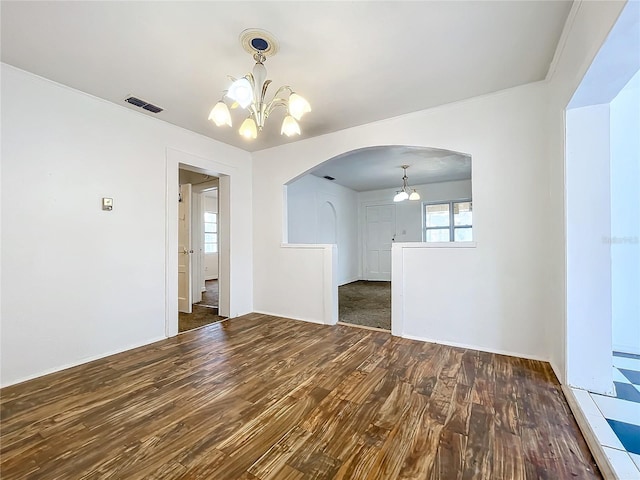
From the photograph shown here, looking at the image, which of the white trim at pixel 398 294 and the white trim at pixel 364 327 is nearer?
the white trim at pixel 398 294

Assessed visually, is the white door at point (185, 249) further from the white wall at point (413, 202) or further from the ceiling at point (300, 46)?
the white wall at point (413, 202)

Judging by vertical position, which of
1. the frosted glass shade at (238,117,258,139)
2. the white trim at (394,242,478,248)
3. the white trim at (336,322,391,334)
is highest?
the frosted glass shade at (238,117,258,139)

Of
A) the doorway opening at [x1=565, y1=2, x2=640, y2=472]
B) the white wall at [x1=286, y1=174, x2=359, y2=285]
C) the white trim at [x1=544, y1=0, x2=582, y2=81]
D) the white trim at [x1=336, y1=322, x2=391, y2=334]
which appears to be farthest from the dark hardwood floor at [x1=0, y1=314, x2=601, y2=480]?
the white wall at [x1=286, y1=174, x2=359, y2=285]

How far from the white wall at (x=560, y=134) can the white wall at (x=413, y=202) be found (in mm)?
4429

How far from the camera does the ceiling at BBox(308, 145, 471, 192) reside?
4578 millimetres

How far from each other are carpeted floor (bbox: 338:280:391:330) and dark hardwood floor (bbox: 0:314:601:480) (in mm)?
1126

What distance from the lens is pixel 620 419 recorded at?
1.58m

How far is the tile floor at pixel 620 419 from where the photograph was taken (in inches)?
50.2

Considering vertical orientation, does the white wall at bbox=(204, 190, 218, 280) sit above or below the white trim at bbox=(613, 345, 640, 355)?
above

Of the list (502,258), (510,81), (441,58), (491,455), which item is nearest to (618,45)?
(441,58)

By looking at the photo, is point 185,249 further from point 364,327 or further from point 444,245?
point 444,245

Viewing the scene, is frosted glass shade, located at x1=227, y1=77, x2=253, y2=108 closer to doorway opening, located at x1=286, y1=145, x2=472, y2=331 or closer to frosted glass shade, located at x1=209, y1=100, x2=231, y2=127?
frosted glass shade, located at x1=209, y1=100, x2=231, y2=127

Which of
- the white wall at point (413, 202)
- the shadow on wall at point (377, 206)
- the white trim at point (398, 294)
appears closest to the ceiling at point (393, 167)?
the shadow on wall at point (377, 206)

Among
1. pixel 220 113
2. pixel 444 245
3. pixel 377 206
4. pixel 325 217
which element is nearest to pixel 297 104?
pixel 220 113
